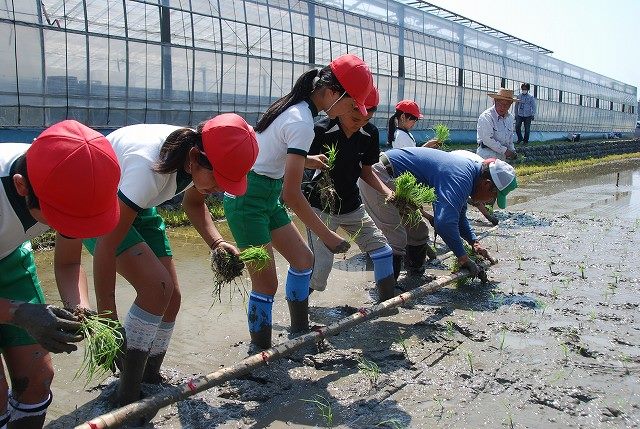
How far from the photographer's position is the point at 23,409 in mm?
2689

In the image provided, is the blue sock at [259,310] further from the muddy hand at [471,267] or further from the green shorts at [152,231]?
the muddy hand at [471,267]

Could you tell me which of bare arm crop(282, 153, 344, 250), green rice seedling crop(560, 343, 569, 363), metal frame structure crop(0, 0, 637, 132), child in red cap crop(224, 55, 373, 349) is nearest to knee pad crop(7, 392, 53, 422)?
child in red cap crop(224, 55, 373, 349)

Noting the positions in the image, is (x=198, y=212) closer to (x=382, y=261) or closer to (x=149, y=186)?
(x=149, y=186)

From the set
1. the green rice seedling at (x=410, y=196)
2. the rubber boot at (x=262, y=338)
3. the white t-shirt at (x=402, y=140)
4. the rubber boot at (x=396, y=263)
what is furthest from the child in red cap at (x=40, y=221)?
the white t-shirt at (x=402, y=140)

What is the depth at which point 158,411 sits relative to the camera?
3.32m

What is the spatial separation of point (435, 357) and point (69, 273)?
7.74 feet

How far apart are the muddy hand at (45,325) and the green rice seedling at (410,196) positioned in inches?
135

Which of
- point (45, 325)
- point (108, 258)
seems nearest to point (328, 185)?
point (108, 258)

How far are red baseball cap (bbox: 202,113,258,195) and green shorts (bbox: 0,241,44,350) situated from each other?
0.90 m

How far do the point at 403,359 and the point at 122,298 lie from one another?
2.29 meters

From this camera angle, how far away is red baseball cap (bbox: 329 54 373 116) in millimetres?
4082

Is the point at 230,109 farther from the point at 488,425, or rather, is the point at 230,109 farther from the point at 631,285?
the point at 488,425

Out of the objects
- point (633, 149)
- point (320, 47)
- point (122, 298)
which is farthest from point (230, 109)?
point (633, 149)

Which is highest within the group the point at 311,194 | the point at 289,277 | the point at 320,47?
the point at 320,47
